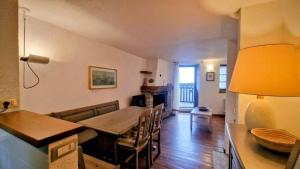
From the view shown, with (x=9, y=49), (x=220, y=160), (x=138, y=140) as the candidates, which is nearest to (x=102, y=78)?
(x=138, y=140)

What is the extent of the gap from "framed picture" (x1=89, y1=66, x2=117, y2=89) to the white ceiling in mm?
787

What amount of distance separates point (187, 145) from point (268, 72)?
2.54 metres

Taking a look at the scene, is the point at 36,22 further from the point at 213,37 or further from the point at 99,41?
the point at 213,37

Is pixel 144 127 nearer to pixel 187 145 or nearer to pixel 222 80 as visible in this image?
pixel 187 145

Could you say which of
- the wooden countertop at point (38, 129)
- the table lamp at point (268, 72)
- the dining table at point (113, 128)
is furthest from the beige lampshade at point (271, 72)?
the dining table at point (113, 128)

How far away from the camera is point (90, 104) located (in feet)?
10.4

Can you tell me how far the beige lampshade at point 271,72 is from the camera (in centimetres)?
96

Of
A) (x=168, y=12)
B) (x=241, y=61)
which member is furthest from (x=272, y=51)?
(x=168, y=12)

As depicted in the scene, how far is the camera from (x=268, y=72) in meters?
1.00

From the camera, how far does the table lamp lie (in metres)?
0.96

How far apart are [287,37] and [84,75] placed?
3165 millimetres

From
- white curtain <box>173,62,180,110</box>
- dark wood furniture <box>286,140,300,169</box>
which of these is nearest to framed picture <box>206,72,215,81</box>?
white curtain <box>173,62,180,110</box>

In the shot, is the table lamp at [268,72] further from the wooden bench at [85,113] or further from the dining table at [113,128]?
the wooden bench at [85,113]

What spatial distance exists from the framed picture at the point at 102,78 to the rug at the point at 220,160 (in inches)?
106
